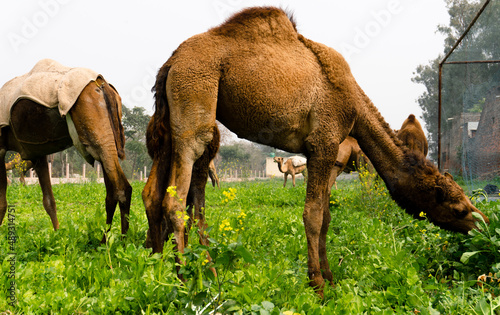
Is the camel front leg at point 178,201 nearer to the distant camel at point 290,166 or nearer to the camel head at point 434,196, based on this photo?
the camel head at point 434,196

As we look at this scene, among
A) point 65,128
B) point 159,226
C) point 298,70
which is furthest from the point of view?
point 65,128

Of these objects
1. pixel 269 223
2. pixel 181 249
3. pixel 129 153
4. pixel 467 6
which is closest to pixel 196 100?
pixel 181 249

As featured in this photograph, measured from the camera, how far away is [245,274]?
9.46 feet

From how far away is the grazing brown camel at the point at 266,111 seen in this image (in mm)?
3297

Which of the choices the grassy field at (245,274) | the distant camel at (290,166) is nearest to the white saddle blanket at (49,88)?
the grassy field at (245,274)

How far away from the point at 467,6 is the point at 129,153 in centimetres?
3989

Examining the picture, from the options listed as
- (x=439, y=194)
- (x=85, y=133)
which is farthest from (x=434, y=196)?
(x=85, y=133)

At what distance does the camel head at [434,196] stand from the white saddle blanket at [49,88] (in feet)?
12.4

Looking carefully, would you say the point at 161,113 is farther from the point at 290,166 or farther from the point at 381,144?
the point at 290,166

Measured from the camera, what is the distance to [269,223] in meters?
6.37

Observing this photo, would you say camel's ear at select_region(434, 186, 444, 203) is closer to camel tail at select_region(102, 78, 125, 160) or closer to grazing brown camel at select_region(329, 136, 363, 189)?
grazing brown camel at select_region(329, 136, 363, 189)

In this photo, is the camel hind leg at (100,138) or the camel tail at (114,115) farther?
the camel tail at (114,115)

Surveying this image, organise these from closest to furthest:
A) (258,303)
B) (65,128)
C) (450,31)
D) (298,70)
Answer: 1. (258,303)
2. (298,70)
3. (65,128)
4. (450,31)

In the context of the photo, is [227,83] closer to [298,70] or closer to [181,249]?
[298,70]
